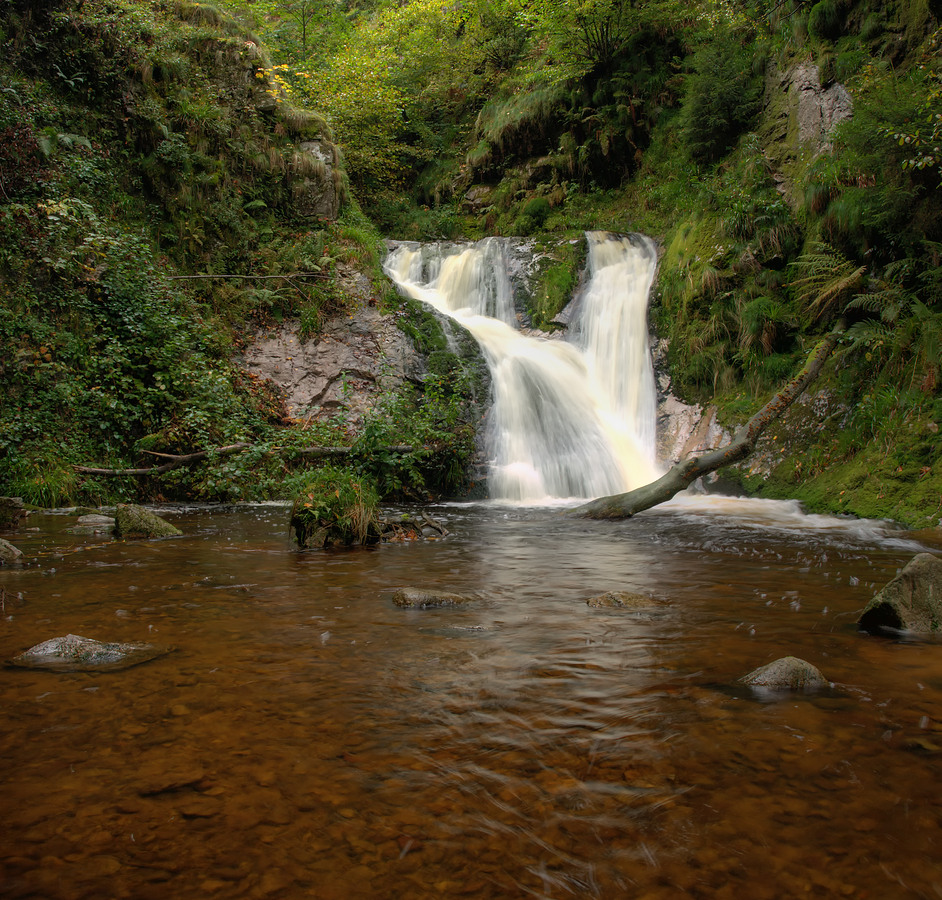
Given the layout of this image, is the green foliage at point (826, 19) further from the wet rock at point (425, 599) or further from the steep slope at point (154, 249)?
the wet rock at point (425, 599)

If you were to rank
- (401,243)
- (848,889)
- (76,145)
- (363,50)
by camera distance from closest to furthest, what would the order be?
(848,889), (76,145), (401,243), (363,50)

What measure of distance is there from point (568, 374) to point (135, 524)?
8933 mm

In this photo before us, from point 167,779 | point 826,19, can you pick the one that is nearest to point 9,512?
point 167,779

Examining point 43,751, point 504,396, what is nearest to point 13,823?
point 43,751

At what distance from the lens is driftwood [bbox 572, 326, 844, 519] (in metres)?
8.20

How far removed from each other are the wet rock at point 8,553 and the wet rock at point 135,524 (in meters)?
1.23

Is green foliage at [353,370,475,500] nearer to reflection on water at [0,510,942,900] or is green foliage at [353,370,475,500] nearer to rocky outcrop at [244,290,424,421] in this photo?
rocky outcrop at [244,290,424,421]

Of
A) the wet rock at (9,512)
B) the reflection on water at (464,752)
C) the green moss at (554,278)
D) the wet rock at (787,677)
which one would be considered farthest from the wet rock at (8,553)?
the green moss at (554,278)

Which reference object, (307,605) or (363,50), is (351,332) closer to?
(307,605)

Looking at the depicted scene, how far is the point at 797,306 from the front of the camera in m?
10.4

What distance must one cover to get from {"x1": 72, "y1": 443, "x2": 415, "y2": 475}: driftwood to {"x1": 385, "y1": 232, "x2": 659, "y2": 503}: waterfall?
2917 mm

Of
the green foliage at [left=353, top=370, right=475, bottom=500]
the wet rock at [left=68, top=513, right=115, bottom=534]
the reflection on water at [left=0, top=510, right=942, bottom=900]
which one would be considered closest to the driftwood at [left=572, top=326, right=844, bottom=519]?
the green foliage at [left=353, top=370, right=475, bottom=500]

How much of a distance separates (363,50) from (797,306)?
19.8 metres

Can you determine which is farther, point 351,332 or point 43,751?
point 351,332
